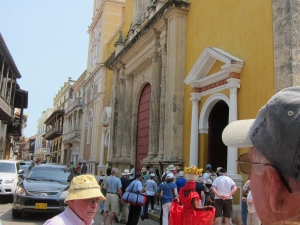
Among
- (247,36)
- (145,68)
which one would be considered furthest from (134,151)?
(247,36)

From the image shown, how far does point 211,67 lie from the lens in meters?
11.3

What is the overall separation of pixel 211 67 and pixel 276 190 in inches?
417

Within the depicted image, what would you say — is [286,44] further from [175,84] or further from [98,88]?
[98,88]

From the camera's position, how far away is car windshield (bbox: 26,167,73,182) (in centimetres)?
990

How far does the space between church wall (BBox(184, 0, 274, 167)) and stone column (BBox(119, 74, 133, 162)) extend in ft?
21.4

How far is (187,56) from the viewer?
43.5 ft

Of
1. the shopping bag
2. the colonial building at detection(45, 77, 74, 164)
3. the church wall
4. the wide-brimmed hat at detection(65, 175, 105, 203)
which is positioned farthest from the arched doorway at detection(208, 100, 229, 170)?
the colonial building at detection(45, 77, 74, 164)

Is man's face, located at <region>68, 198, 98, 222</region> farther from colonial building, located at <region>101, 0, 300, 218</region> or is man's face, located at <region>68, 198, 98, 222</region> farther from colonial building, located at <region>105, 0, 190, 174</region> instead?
colonial building, located at <region>105, 0, 190, 174</region>

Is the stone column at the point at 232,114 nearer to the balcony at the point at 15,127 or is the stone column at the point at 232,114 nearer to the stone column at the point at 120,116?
the stone column at the point at 120,116

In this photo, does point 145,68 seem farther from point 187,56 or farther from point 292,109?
point 292,109

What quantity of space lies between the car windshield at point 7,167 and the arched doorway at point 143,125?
634 cm

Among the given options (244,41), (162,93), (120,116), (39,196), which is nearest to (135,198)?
(39,196)

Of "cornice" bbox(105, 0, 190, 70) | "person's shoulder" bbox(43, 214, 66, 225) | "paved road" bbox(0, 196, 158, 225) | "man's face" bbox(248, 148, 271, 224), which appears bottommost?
"paved road" bbox(0, 196, 158, 225)

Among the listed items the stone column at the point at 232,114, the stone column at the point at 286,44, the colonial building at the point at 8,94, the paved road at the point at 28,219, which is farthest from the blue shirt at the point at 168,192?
the colonial building at the point at 8,94
